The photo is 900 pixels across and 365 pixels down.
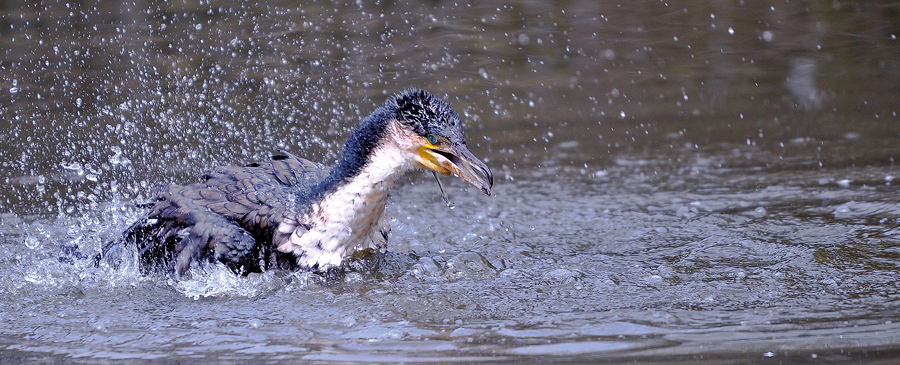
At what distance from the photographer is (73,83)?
24.6 feet

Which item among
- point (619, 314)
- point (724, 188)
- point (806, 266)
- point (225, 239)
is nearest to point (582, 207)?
point (724, 188)

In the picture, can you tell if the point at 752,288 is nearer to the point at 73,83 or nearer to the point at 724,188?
the point at 724,188

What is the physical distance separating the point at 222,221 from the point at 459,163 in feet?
3.66

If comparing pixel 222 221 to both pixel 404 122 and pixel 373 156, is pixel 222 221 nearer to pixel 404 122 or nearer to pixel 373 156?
pixel 373 156

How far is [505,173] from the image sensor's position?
243 inches

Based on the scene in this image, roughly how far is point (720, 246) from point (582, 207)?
1.09 meters

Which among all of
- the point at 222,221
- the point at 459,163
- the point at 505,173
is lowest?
the point at 222,221

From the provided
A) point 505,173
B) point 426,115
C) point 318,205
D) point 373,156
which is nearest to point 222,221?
point 318,205

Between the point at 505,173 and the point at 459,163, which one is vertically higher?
the point at 505,173

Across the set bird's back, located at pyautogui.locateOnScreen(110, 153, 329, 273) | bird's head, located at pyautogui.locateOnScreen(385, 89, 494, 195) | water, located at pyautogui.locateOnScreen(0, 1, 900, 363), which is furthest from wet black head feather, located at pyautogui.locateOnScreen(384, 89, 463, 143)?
water, located at pyautogui.locateOnScreen(0, 1, 900, 363)

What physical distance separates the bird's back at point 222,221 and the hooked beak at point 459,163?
1.83ft

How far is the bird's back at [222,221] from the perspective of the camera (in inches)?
151

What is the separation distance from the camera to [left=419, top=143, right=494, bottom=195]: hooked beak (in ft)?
11.9

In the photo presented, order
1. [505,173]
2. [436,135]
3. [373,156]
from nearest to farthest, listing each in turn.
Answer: [436,135]
[373,156]
[505,173]
